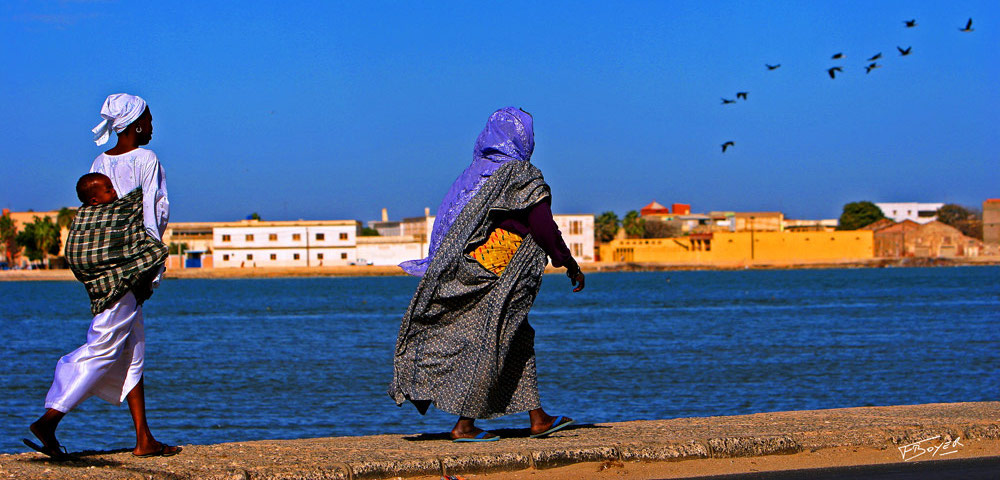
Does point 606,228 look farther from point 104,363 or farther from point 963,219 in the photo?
point 104,363

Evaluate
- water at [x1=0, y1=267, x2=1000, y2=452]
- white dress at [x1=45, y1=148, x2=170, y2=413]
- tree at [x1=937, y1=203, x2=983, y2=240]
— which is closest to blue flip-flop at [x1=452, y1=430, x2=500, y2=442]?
white dress at [x1=45, y1=148, x2=170, y2=413]

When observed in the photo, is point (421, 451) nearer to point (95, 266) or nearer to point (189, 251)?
point (95, 266)

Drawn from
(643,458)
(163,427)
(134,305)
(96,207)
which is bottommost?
(163,427)

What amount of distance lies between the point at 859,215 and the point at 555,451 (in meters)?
139

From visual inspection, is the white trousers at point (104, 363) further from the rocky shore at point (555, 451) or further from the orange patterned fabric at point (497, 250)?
the orange patterned fabric at point (497, 250)

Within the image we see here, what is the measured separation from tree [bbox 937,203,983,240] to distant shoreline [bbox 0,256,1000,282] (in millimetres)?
19938

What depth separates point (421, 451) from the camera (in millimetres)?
5078

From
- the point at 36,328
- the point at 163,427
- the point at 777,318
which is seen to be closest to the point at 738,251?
the point at 777,318

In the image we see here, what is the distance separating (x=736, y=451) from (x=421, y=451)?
135 cm

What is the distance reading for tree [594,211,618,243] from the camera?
4894 inches

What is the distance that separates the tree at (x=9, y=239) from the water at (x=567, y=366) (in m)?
77.8

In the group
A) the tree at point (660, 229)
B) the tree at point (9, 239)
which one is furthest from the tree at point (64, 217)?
the tree at point (660, 229)

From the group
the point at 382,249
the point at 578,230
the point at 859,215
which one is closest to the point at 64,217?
the point at 382,249

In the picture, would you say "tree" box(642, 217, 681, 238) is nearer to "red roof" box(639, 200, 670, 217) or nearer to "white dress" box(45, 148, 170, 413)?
"red roof" box(639, 200, 670, 217)
